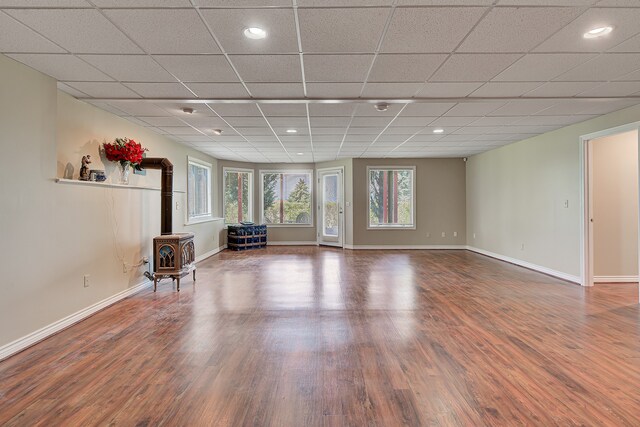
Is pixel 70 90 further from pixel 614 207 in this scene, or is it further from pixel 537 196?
pixel 614 207

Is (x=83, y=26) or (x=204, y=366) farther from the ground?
(x=83, y=26)

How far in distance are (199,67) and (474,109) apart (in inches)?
129

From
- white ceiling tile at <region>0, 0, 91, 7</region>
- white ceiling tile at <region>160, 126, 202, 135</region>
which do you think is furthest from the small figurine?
white ceiling tile at <region>0, 0, 91, 7</region>

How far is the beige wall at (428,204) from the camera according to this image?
29.9 ft

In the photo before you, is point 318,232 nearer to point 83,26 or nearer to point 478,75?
point 478,75

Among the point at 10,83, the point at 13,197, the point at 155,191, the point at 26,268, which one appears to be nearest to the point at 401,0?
the point at 10,83

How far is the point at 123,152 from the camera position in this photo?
14.1 ft

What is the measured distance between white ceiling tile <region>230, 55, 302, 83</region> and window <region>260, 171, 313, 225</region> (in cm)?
Result: 678

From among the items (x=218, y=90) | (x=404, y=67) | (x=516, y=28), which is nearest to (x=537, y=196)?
(x=404, y=67)

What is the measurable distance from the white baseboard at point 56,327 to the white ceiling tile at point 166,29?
2.57 m

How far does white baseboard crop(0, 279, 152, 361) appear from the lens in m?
2.77

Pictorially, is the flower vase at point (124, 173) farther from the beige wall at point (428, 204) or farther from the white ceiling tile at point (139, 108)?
the beige wall at point (428, 204)

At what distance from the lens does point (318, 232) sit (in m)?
10.0

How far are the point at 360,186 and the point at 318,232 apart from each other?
6.18 feet
